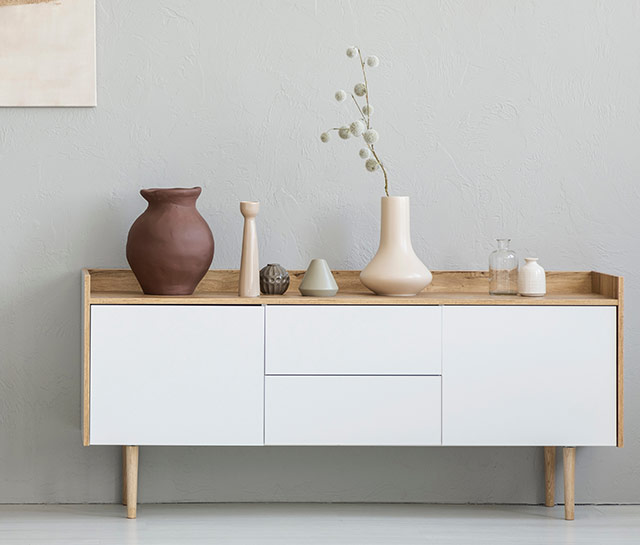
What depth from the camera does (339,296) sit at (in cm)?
242

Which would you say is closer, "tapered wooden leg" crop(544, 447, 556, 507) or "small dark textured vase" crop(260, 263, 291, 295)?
"small dark textured vase" crop(260, 263, 291, 295)

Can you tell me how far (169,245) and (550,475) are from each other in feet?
4.56

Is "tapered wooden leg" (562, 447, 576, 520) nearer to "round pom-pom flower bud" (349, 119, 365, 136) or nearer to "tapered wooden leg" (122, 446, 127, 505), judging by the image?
"round pom-pom flower bud" (349, 119, 365, 136)

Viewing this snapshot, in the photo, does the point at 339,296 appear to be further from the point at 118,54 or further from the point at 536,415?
the point at 118,54

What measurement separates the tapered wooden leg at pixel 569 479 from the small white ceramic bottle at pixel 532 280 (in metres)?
0.47

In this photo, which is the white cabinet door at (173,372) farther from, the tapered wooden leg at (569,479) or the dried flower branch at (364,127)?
the tapered wooden leg at (569,479)

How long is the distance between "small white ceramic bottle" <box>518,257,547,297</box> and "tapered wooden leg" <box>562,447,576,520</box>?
1.53 ft

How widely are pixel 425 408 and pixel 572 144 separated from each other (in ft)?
3.29

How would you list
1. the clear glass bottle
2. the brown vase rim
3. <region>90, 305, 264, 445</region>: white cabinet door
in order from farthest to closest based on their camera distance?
the clear glass bottle, the brown vase rim, <region>90, 305, 264, 445</region>: white cabinet door

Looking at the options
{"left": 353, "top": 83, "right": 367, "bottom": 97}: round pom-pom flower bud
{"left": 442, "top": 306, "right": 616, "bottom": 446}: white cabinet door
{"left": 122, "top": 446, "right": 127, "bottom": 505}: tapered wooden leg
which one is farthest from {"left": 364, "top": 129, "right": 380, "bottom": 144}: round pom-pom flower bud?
{"left": 122, "top": 446, "right": 127, "bottom": 505}: tapered wooden leg

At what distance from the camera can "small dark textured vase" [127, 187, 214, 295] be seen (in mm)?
2393

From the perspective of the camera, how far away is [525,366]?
2.34m

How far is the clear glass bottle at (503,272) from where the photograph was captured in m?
2.54

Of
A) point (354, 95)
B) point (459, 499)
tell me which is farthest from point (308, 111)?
point (459, 499)
